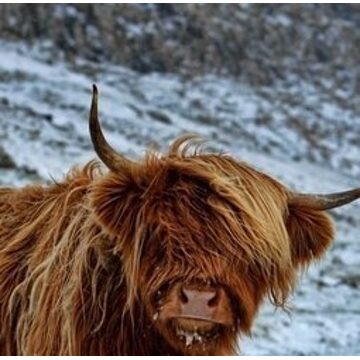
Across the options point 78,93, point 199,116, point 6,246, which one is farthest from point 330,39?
point 6,246

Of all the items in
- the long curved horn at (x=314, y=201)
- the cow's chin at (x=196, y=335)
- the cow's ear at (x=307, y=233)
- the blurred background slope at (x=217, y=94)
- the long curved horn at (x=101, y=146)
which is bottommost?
the blurred background slope at (x=217, y=94)

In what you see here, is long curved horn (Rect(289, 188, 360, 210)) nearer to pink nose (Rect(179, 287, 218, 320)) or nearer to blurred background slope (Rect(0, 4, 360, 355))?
pink nose (Rect(179, 287, 218, 320))

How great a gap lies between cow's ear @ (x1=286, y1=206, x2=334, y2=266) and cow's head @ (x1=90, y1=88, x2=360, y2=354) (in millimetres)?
83

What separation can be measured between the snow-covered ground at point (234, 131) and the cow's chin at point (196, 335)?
2859mm

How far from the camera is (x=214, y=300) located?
3020 mm

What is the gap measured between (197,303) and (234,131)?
11429mm

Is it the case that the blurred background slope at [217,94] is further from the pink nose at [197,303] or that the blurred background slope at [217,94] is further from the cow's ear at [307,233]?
the pink nose at [197,303]

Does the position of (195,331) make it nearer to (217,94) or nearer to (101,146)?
(101,146)

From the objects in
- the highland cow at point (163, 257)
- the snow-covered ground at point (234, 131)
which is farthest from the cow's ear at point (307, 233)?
the snow-covered ground at point (234, 131)

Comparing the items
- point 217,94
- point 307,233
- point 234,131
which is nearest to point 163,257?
point 307,233

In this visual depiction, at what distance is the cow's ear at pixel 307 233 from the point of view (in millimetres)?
3479

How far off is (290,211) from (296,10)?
17.4 m

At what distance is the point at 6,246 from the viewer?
3803 millimetres

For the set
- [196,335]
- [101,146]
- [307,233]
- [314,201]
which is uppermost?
[101,146]
